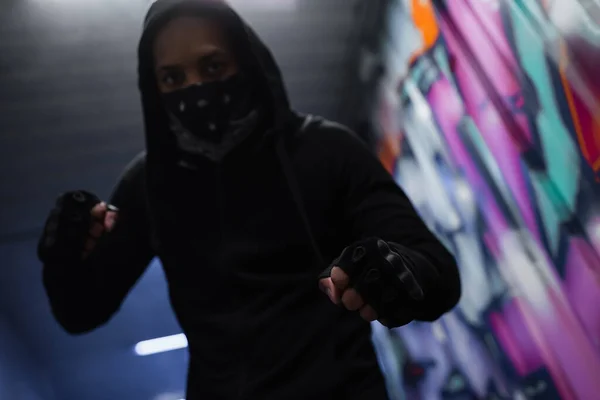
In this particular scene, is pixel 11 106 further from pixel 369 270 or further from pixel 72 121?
Answer: pixel 369 270

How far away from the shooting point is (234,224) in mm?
1032

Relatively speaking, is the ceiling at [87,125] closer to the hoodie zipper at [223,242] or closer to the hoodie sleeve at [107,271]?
the hoodie sleeve at [107,271]

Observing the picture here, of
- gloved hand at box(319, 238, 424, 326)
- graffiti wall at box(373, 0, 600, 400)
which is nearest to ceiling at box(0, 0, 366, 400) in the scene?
graffiti wall at box(373, 0, 600, 400)

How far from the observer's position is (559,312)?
117 centimetres

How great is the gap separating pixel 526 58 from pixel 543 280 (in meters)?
0.49

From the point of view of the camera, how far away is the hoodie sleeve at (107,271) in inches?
42.5

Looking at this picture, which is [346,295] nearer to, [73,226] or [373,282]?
[373,282]

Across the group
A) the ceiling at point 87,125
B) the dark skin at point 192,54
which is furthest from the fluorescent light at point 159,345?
the dark skin at point 192,54

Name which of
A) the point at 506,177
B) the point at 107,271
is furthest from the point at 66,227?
the point at 506,177

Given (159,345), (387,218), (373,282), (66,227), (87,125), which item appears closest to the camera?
(373,282)

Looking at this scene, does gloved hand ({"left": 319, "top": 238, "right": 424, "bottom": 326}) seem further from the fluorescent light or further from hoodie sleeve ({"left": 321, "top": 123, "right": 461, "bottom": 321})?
the fluorescent light

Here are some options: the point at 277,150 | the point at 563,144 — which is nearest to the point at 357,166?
the point at 277,150

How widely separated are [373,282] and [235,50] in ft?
2.13

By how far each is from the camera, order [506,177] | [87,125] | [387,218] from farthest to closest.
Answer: [87,125] → [506,177] → [387,218]
